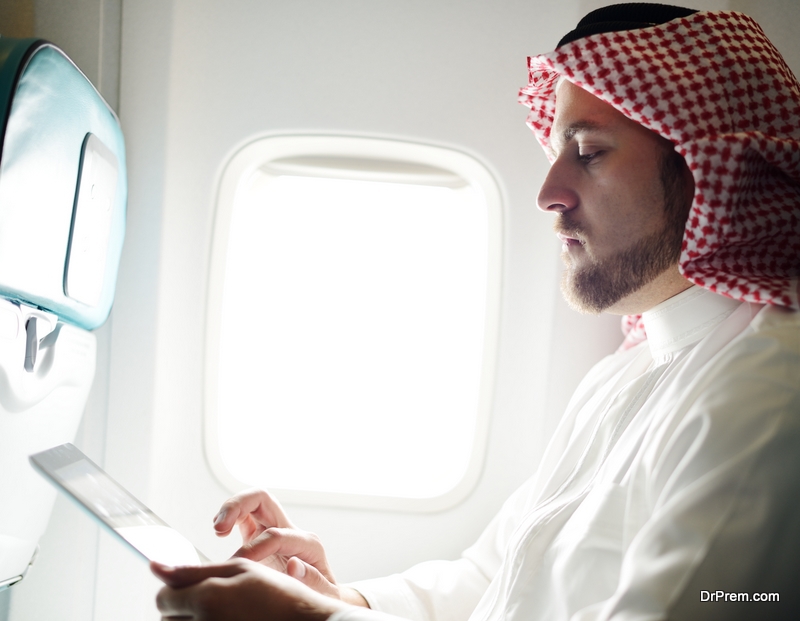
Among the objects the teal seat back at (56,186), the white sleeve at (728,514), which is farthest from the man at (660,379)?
the teal seat back at (56,186)

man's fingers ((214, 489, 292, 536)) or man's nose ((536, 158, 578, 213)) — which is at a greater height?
man's nose ((536, 158, 578, 213))

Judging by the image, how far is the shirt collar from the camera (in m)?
1.05

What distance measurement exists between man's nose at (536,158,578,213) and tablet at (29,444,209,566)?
89 cm

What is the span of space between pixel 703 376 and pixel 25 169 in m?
1.07

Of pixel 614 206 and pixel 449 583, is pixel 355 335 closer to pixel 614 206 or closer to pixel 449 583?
pixel 449 583

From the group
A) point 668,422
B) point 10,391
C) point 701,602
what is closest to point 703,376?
point 668,422

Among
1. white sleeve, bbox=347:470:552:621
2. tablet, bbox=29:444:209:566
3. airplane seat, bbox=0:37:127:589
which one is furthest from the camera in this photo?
white sleeve, bbox=347:470:552:621

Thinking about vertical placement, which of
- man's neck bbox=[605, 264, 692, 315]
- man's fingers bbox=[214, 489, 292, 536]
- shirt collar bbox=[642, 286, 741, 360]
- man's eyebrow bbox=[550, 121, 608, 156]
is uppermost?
man's eyebrow bbox=[550, 121, 608, 156]

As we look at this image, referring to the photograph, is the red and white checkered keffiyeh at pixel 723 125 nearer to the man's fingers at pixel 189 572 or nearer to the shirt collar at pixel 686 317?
the shirt collar at pixel 686 317

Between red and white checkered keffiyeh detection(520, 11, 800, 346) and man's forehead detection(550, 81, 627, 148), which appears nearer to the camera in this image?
red and white checkered keffiyeh detection(520, 11, 800, 346)

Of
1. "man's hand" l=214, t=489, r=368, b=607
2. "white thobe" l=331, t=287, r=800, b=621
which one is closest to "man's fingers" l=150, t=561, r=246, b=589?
"white thobe" l=331, t=287, r=800, b=621

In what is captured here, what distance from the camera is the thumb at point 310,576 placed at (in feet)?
3.56

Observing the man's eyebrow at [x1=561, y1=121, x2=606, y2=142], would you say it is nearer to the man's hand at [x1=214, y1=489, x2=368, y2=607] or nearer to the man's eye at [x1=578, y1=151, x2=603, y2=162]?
the man's eye at [x1=578, y1=151, x2=603, y2=162]

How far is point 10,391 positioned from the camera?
102 centimetres
